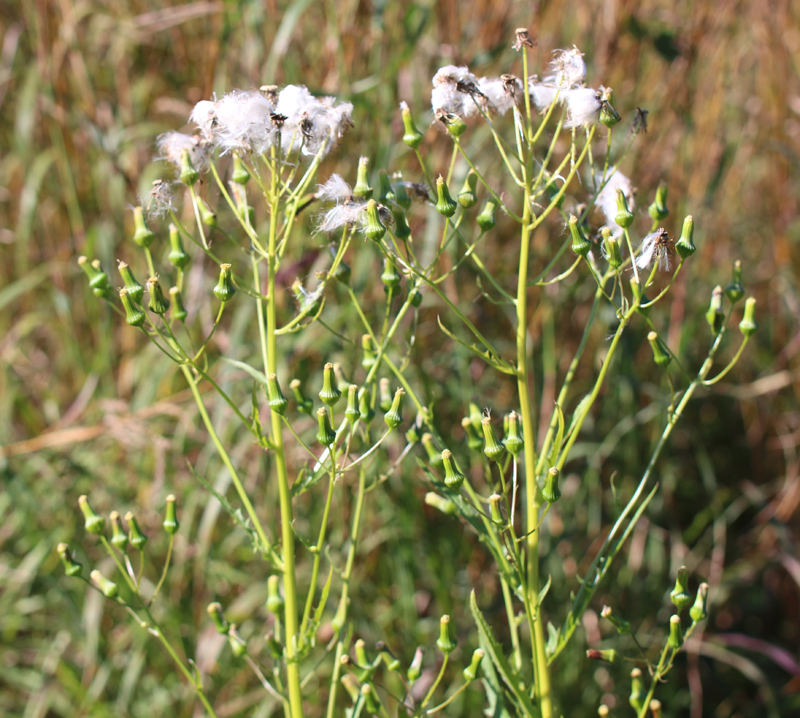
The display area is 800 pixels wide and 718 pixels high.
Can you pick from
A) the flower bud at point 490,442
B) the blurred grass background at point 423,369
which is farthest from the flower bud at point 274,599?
the blurred grass background at point 423,369

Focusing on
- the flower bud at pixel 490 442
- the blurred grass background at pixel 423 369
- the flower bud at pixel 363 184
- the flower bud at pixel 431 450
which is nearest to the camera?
the flower bud at pixel 490 442

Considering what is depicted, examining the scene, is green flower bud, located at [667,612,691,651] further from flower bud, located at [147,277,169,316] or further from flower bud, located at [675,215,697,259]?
flower bud, located at [147,277,169,316]

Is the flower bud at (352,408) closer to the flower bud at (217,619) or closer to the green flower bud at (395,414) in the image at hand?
the green flower bud at (395,414)

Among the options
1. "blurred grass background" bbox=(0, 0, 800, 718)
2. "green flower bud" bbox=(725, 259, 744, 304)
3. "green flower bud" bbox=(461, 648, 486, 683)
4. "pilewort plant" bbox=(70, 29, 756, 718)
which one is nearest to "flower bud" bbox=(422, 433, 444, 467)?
"pilewort plant" bbox=(70, 29, 756, 718)

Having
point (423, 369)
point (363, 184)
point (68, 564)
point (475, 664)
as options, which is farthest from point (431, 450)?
point (423, 369)

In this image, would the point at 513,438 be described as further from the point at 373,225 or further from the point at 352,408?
the point at 373,225

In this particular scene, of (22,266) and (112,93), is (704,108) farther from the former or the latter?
(22,266)

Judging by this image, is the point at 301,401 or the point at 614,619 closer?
the point at 614,619
